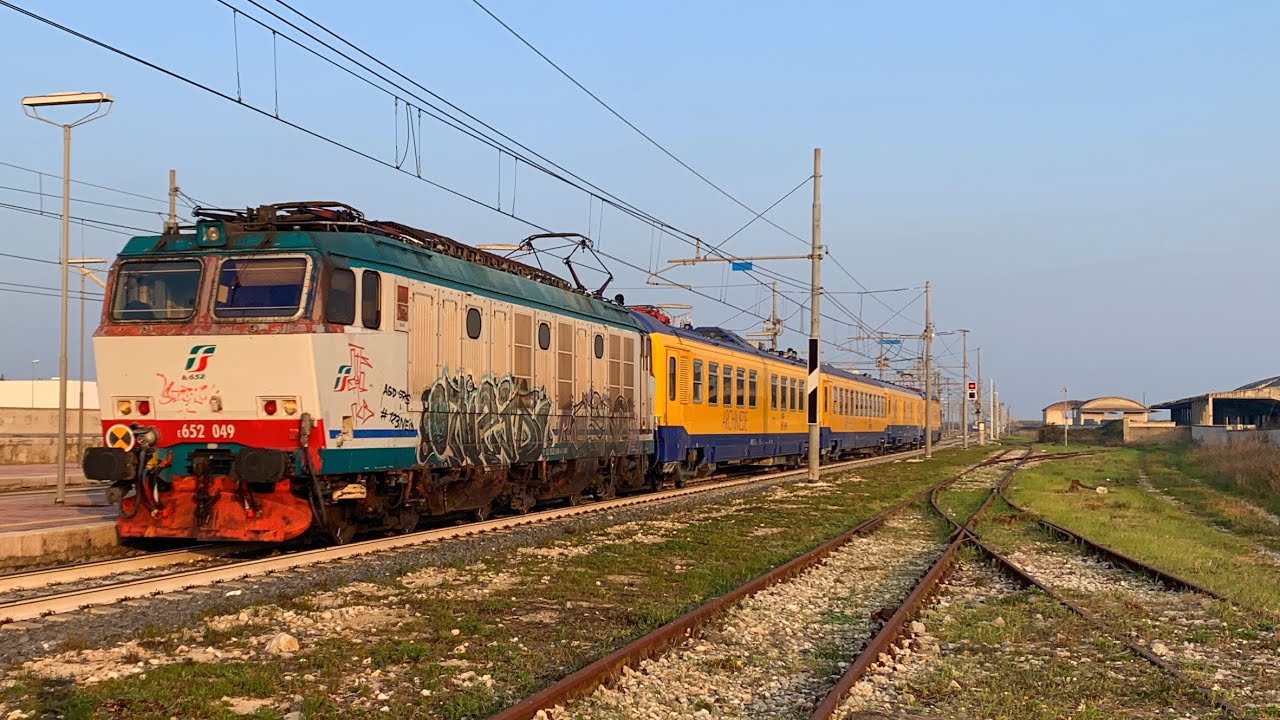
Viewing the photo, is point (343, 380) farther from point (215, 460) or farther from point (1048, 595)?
point (1048, 595)

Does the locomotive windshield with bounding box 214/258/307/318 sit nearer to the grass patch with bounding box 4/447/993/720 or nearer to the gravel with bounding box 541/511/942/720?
the grass patch with bounding box 4/447/993/720

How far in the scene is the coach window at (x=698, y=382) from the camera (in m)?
26.3

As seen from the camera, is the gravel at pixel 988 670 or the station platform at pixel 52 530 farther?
the station platform at pixel 52 530

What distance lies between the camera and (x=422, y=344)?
13914 millimetres

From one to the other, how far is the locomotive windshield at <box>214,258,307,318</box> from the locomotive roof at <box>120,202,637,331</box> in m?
0.19

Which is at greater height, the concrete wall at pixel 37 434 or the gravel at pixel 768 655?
the concrete wall at pixel 37 434

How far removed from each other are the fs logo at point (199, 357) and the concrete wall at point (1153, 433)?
78942mm

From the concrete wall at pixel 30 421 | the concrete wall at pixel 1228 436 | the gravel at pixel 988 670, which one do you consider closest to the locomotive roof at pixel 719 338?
the gravel at pixel 988 670

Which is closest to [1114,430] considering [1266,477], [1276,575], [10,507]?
[1266,477]

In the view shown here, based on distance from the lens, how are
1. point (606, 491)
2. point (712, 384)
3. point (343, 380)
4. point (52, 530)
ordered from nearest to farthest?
point (343, 380) < point (52, 530) < point (606, 491) < point (712, 384)

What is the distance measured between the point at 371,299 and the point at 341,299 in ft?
1.61

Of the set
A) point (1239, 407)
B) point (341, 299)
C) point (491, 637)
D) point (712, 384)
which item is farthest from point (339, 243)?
point (1239, 407)

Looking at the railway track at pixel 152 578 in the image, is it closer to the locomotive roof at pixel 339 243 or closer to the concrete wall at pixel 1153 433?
the locomotive roof at pixel 339 243

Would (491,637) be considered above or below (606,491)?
below
